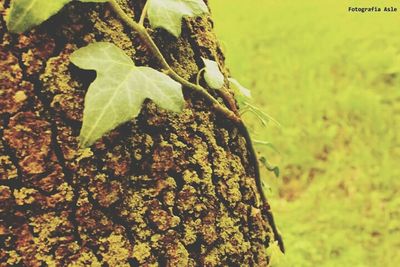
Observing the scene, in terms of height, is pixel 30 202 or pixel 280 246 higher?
pixel 30 202

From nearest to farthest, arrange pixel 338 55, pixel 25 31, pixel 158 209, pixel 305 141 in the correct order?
pixel 25 31 < pixel 158 209 < pixel 305 141 < pixel 338 55

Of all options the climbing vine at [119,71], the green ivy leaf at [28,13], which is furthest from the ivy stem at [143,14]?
the green ivy leaf at [28,13]

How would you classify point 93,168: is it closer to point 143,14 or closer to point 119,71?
point 119,71

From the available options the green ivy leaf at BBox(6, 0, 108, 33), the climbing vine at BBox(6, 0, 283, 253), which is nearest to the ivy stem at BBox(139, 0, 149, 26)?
the climbing vine at BBox(6, 0, 283, 253)

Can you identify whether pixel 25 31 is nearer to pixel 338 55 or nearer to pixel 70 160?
pixel 70 160

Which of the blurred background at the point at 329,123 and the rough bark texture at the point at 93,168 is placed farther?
the blurred background at the point at 329,123

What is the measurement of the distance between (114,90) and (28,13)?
0.15m

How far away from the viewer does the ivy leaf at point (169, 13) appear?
2.45 feet

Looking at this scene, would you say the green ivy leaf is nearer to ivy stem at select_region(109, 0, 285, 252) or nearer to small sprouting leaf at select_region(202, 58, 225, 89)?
ivy stem at select_region(109, 0, 285, 252)

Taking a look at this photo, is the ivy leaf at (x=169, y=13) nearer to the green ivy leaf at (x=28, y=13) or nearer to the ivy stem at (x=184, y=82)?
the ivy stem at (x=184, y=82)

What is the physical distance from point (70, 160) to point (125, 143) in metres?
0.08

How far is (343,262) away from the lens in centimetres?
213

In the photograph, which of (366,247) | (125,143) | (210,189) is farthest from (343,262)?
(125,143)

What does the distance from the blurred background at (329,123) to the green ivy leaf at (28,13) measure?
981mm
